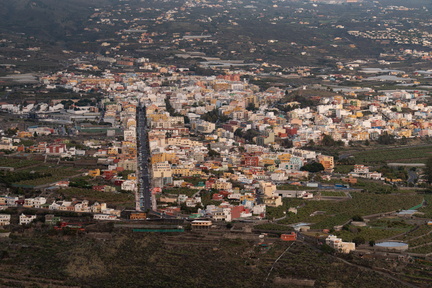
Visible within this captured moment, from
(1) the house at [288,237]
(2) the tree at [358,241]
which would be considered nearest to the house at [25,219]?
(1) the house at [288,237]

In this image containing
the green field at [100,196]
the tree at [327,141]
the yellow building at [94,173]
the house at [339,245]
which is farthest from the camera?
the tree at [327,141]

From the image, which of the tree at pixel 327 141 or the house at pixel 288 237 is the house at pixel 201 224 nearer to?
the house at pixel 288 237

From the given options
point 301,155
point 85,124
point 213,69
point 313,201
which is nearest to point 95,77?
point 213,69

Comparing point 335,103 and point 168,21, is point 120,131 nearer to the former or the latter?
point 335,103

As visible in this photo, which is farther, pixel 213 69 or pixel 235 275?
pixel 213 69

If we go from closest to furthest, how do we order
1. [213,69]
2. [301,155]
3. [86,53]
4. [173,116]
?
1. [301,155]
2. [173,116]
3. [213,69]
4. [86,53]

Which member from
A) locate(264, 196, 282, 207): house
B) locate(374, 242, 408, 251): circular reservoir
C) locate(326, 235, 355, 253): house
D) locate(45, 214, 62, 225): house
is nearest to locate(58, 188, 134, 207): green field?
locate(45, 214, 62, 225): house

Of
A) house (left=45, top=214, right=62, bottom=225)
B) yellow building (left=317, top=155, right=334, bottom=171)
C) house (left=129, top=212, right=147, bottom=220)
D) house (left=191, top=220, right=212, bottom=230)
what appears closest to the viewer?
house (left=191, top=220, right=212, bottom=230)

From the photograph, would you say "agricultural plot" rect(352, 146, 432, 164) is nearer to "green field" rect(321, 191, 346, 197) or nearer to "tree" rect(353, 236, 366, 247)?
"green field" rect(321, 191, 346, 197)
